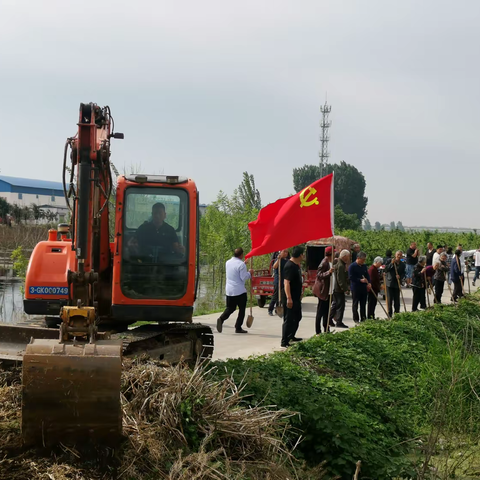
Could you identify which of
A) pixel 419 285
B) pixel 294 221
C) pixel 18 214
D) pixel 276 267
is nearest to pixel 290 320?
pixel 294 221

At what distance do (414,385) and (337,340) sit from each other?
89.2 inches

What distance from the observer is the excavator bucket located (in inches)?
202

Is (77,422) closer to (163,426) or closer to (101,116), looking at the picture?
(163,426)

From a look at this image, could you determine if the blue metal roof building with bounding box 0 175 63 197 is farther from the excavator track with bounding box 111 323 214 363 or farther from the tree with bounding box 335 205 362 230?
the excavator track with bounding box 111 323 214 363

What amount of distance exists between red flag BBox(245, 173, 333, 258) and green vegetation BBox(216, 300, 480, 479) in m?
2.16

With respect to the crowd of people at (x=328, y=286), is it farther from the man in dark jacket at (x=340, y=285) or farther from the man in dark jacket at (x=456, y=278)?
the man in dark jacket at (x=456, y=278)

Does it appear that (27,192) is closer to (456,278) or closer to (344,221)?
(344,221)

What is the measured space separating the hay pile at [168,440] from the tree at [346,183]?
4810 inches

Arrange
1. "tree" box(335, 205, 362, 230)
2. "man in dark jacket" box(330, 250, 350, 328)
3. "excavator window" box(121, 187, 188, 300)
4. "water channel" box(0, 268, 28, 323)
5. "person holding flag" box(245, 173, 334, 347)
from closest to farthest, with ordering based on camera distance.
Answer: "excavator window" box(121, 187, 188, 300), "person holding flag" box(245, 173, 334, 347), "man in dark jacket" box(330, 250, 350, 328), "water channel" box(0, 268, 28, 323), "tree" box(335, 205, 362, 230)

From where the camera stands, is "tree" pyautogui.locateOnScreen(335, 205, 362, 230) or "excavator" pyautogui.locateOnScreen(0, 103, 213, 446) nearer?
"excavator" pyautogui.locateOnScreen(0, 103, 213, 446)

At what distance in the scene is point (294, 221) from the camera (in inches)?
549

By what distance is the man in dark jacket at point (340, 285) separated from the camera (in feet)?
52.7

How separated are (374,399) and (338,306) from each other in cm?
813

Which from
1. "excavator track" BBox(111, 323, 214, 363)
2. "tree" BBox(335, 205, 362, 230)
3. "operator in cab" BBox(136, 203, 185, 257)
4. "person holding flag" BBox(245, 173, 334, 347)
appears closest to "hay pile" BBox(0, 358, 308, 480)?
"excavator track" BBox(111, 323, 214, 363)
